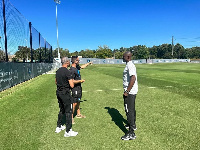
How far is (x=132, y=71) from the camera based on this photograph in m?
4.57

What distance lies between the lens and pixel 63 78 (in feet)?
15.9

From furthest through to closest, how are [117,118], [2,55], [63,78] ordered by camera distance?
[2,55]
[117,118]
[63,78]

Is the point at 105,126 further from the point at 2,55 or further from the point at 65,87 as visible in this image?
the point at 2,55

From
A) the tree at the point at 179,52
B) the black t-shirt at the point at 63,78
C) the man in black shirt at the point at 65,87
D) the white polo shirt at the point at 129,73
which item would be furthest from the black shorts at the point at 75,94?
the tree at the point at 179,52

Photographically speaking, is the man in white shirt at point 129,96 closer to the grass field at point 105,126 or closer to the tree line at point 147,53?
the grass field at point 105,126

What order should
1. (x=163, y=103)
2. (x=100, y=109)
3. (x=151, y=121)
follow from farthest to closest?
1. (x=163, y=103)
2. (x=100, y=109)
3. (x=151, y=121)

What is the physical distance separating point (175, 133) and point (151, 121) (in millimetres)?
1043

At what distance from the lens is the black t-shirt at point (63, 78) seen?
4836 millimetres

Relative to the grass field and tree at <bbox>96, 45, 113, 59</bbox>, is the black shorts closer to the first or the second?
the grass field

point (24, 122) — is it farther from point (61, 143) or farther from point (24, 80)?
point (24, 80)

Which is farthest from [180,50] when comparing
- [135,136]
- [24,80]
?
[135,136]

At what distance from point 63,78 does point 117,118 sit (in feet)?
8.52

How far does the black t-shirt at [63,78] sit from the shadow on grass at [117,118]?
2019 mm

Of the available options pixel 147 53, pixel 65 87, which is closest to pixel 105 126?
pixel 65 87
